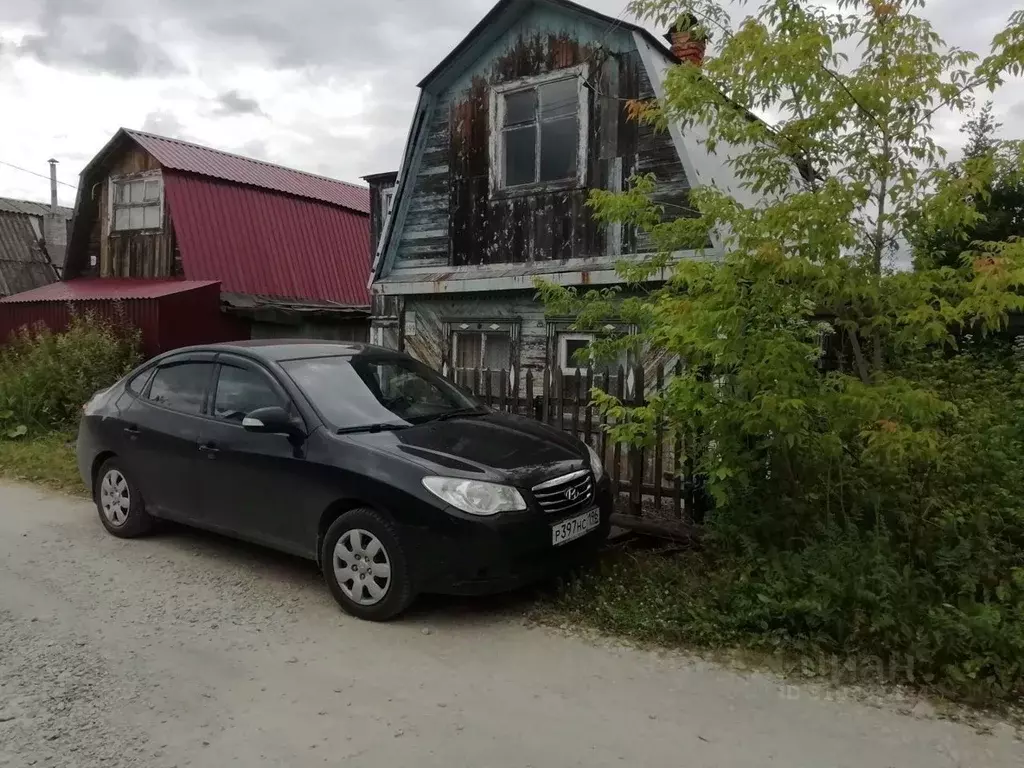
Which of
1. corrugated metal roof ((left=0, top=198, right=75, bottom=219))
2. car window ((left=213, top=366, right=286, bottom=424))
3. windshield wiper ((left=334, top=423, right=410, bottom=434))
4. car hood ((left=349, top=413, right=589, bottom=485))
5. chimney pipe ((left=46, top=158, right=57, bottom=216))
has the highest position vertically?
chimney pipe ((left=46, top=158, right=57, bottom=216))

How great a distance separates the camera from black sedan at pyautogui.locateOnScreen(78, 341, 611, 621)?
4.42 metres

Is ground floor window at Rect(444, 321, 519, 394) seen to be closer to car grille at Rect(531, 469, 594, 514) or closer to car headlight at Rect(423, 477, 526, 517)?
car grille at Rect(531, 469, 594, 514)

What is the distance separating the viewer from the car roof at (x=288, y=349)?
555 cm

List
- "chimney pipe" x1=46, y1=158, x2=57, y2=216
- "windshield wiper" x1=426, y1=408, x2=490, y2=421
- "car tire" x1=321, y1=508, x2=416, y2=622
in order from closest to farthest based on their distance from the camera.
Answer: "car tire" x1=321, y1=508, x2=416, y2=622 → "windshield wiper" x1=426, y1=408, x2=490, y2=421 → "chimney pipe" x1=46, y1=158, x2=57, y2=216

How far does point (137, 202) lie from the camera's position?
15.1m

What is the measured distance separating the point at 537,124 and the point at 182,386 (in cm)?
554

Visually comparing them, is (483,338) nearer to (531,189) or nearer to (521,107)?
(531,189)

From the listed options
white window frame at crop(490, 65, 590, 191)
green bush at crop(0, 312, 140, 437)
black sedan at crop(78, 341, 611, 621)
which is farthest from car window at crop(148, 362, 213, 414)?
green bush at crop(0, 312, 140, 437)

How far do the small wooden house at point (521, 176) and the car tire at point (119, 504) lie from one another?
4.24 metres

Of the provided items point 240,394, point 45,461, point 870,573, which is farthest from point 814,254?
point 45,461

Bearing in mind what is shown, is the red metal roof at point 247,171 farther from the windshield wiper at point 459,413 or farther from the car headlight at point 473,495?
the car headlight at point 473,495

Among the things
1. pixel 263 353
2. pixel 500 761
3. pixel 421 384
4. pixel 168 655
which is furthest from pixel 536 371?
pixel 500 761

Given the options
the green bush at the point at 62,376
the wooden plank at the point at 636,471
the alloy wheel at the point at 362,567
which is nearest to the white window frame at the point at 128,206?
the green bush at the point at 62,376

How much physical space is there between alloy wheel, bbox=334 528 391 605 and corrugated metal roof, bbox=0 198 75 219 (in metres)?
19.8
